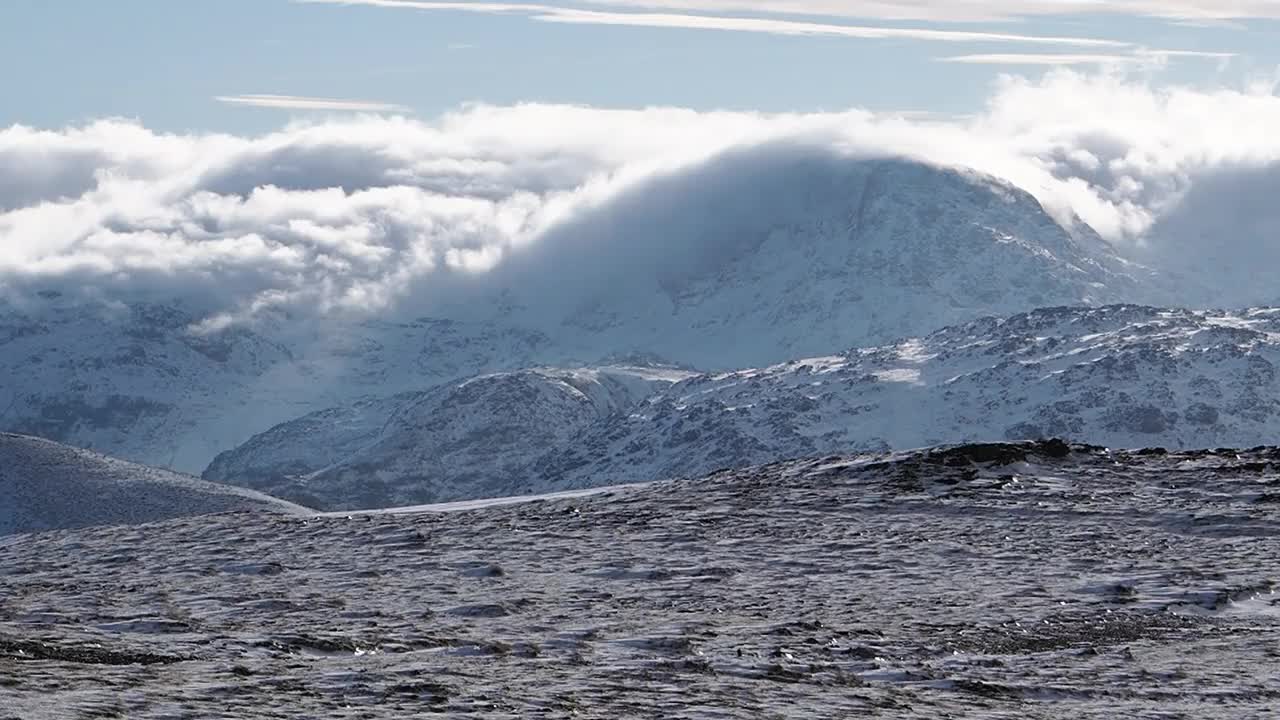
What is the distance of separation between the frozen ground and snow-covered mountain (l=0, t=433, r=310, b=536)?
10123 centimetres

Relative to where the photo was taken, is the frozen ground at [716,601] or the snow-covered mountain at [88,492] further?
the snow-covered mountain at [88,492]

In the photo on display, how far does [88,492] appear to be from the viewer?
485ft

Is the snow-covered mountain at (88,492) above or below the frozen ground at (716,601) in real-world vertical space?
below

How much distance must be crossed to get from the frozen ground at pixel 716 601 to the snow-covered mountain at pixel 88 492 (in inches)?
3986

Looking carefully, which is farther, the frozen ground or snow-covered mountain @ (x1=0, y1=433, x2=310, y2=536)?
snow-covered mountain @ (x1=0, y1=433, x2=310, y2=536)

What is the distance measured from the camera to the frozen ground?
19281 millimetres

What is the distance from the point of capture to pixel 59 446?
162 meters

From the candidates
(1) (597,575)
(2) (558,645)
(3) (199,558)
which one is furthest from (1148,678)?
(3) (199,558)

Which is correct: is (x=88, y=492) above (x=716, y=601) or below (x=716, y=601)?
below

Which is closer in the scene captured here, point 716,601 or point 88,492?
point 716,601

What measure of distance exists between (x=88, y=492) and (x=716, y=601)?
129736 mm

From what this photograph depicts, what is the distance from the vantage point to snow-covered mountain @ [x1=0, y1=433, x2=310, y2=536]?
141 metres

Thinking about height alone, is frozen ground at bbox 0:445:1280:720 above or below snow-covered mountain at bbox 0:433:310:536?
above

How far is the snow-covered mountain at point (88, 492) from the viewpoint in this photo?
14112cm
